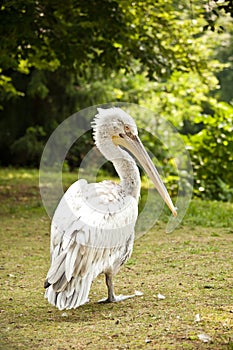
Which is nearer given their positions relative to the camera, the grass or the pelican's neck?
the grass

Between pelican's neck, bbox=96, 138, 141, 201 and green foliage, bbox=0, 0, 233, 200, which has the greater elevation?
pelican's neck, bbox=96, 138, 141, 201

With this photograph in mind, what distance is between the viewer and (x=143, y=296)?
5988mm

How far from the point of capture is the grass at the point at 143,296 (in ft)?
15.5

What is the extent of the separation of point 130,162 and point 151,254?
225 cm

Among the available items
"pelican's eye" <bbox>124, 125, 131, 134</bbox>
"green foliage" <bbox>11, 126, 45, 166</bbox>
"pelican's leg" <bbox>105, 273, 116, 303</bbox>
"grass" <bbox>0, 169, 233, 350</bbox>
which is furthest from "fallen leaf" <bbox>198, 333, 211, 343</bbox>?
"green foliage" <bbox>11, 126, 45, 166</bbox>

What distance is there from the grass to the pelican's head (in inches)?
36.4

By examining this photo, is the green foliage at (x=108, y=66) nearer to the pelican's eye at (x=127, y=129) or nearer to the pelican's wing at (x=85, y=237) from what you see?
the pelican's eye at (x=127, y=129)

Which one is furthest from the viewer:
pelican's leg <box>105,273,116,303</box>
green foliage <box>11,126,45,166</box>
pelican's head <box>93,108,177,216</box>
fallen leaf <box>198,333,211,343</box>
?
green foliage <box>11,126,45,166</box>

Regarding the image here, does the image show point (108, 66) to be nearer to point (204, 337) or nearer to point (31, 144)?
point (31, 144)

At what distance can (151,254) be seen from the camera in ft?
26.2

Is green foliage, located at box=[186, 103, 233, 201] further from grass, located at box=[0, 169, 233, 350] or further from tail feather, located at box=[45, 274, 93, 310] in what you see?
tail feather, located at box=[45, 274, 93, 310]

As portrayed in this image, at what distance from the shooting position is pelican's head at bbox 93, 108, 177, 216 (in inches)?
238

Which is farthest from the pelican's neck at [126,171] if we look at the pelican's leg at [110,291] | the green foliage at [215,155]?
the green foliage at [215,155]

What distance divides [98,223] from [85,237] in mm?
174
